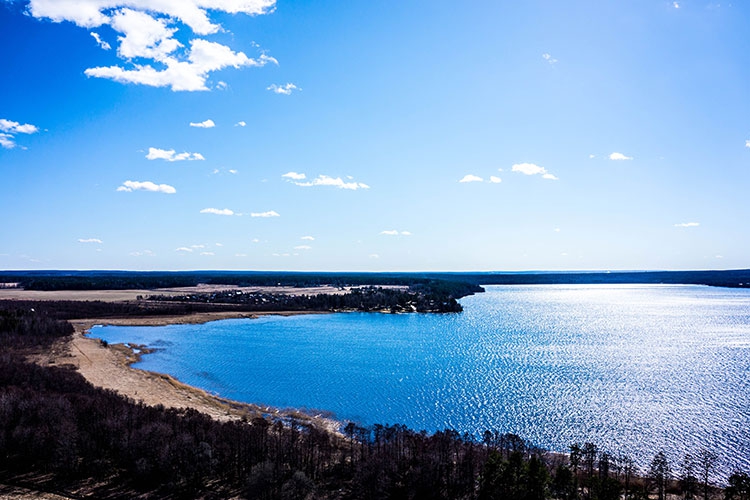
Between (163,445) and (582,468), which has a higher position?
(163,445)

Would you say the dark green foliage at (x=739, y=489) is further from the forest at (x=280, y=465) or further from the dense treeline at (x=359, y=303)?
the dense treeline at (x=359, y=303)

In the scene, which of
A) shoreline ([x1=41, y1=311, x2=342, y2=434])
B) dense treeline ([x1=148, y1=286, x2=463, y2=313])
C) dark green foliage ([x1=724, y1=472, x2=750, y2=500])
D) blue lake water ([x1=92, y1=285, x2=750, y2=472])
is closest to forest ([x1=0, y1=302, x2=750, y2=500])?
dark green foliage ([x1=724, y1=472, x2=750, y2=500])

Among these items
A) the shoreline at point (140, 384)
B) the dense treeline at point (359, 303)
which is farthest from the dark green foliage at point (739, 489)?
the dense treeline at point (359, 303)

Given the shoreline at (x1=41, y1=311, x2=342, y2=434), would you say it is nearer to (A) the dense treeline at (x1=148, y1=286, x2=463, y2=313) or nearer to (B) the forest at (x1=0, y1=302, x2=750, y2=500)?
(B) the forest at (x1=0, y1=302, x2=750, y2=500)

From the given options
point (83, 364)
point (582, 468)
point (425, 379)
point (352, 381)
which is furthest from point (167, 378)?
point (582, 468)

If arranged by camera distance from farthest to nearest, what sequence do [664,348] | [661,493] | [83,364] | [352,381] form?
[664,348]
[83,364]
[352,381]
[661,493]

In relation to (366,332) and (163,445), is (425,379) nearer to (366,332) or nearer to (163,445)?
(163,445)

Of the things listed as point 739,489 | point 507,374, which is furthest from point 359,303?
point 739,489
